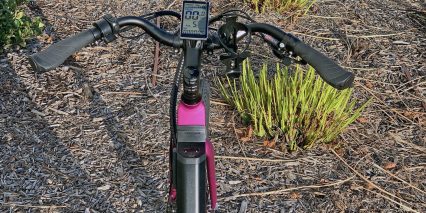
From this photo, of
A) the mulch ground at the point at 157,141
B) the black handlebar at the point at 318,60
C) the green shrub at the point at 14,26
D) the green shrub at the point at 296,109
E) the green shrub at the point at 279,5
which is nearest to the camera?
the black handlebar at the point at 318,60

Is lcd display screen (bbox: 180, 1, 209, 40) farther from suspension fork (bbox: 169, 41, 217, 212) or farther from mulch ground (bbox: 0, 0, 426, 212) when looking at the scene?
mulch ground (bbox: 0, 0, 426, 212)

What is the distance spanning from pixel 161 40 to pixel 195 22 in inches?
7.5

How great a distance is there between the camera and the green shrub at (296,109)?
300 cm

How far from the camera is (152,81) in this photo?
352 cm

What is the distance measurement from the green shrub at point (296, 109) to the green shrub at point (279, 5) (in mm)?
1254

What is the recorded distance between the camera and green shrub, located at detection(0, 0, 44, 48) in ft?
12.1

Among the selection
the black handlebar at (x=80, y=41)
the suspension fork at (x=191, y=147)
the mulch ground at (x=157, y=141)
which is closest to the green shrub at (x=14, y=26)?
the mulch ground at (x=157, y=141)

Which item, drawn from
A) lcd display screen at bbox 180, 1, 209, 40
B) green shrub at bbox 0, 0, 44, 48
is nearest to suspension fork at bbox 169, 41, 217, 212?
lcd display screen at bbox 180, 1, 209, 40

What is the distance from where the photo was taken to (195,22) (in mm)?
1470

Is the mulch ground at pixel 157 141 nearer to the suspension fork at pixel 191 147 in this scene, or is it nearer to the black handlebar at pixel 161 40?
the suspension fork at pixel 191 147

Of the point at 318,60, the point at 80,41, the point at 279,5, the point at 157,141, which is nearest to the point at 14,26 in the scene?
the point at 157,141

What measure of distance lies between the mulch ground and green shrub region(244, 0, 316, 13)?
0.29m

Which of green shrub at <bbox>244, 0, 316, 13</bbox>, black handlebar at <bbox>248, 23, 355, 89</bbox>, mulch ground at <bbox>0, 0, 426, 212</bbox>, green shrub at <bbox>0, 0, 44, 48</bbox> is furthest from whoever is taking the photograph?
green shrub at <bbox>244, 0, 316, 13</bbox>

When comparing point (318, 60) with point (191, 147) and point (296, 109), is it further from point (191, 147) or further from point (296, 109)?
point (296, 109)
